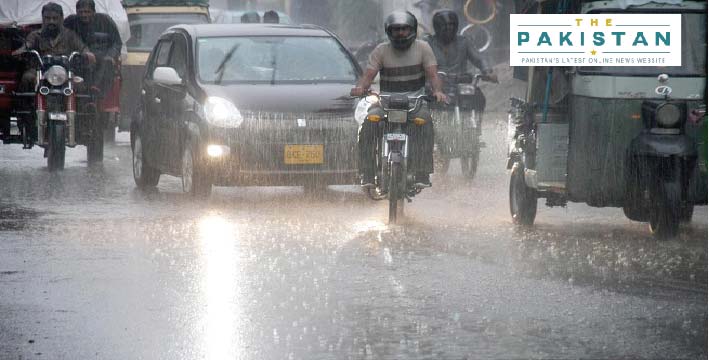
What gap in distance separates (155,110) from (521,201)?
484cm

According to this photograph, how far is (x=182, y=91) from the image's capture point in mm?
15539

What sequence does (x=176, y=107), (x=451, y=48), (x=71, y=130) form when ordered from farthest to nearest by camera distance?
1. (x=71, y=130)
2. (x=451, y=48)
3. (x=176, y=107)

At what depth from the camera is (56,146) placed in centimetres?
1858

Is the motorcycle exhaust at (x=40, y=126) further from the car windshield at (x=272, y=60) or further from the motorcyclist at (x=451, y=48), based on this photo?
the motorcyclist at (x=451, y=48)

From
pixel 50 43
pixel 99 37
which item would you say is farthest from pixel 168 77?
pixel 99 37

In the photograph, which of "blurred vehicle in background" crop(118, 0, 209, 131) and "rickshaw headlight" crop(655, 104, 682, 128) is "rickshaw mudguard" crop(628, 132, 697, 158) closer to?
"rickshaw headlight" crop(655, 104, 682, 128)

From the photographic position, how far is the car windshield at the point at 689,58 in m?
12.2

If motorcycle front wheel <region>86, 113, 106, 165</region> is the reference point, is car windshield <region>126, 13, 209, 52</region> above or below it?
above

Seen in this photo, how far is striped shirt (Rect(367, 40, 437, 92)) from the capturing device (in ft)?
45.0

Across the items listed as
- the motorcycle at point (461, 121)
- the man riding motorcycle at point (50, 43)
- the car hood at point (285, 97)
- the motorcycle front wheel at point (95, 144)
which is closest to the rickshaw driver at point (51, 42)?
the man riding motorcycle at point (50, 43)

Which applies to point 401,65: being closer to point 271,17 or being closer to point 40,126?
point 40,126

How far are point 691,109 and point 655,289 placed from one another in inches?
114

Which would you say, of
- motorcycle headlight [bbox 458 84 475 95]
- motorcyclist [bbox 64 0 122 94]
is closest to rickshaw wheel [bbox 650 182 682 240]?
motorcycle headlight [bbox 458 84 475 95]

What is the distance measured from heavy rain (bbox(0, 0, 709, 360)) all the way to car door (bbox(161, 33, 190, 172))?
4cm
